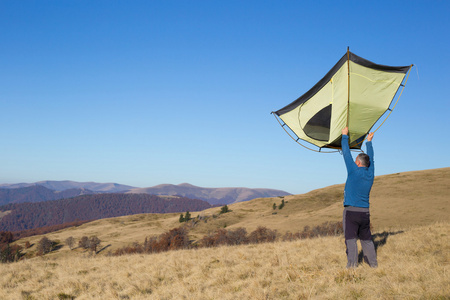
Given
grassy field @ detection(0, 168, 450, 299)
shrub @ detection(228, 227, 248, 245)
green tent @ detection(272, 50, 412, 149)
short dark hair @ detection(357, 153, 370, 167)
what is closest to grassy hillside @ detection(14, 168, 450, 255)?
shrub @ detection(228, 227, 248, 245)

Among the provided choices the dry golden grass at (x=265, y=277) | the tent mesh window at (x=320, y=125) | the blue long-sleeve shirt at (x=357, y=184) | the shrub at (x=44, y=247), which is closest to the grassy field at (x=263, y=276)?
the dry golden grass at (x=265, y=277)

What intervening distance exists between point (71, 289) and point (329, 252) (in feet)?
24.4

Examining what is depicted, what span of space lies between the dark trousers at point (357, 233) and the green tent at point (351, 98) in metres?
2.70

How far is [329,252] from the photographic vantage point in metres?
8.74

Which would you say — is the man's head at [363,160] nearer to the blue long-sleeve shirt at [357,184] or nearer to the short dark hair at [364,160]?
the short dark hair at [364,160]

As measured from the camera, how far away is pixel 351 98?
26.5 feet

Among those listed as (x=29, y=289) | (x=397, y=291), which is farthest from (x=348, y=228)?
(x=29, y=289)

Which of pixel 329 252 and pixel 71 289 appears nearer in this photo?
pixel 71 289

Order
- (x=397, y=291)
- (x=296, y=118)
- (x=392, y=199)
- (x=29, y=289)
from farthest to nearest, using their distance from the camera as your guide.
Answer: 1. (x=392, y=199)
2. (x=296, y=118)
3. (x=29, y=289)
4. (x=397, y=291)

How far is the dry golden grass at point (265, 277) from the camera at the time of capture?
17.0ft

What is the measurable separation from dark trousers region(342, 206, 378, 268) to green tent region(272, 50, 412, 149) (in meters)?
2.70

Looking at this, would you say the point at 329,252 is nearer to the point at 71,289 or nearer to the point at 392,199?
the point at 71,289

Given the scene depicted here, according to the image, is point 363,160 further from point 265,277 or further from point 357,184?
point 265,277

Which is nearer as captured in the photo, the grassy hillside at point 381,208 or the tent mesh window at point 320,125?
the tent mesh window at point 320,125
